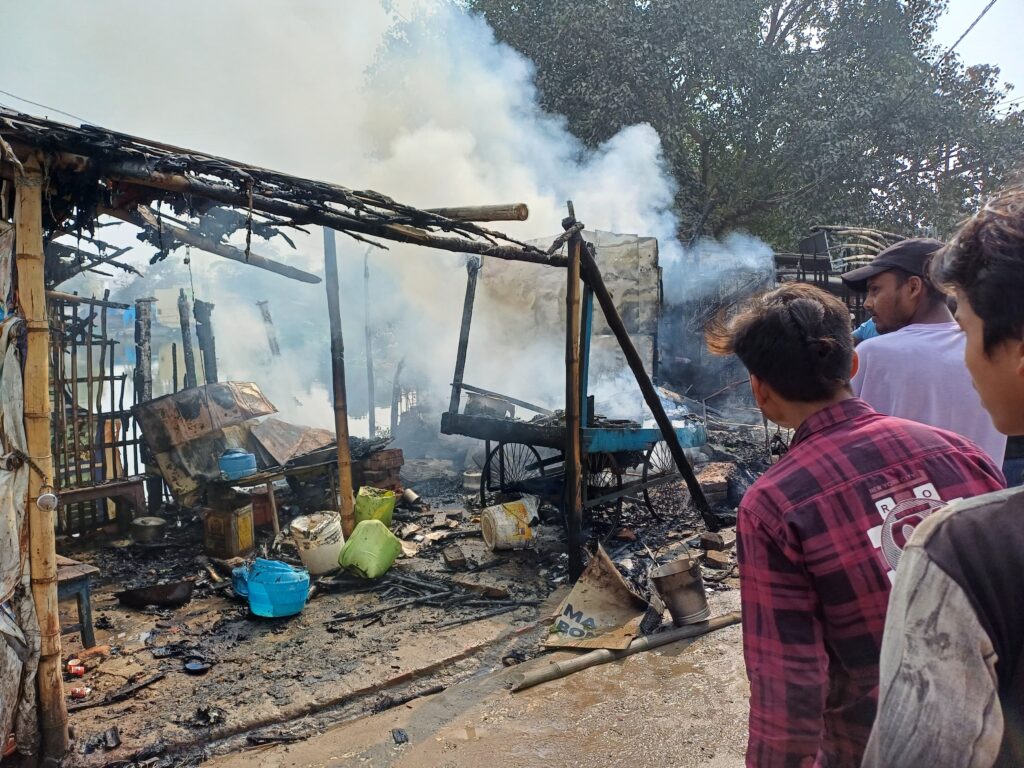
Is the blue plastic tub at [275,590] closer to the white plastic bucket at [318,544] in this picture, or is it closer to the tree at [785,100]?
the white plastic bucket at [318,544]

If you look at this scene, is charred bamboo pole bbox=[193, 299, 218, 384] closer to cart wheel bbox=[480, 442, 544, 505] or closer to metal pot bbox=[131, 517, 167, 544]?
metal pot bbox=[131, 517, 167, 544]

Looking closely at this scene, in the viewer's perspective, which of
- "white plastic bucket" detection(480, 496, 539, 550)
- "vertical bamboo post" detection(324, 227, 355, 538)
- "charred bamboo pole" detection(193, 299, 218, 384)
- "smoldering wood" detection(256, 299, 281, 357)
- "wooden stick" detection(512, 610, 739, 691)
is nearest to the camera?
"wooden stick" detection(512, 610, 739, 691)

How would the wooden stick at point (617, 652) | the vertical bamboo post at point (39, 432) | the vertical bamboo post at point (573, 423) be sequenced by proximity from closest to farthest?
1. the vertical bamboo post at point (39, 432)
2. the wooden stick at point (617, 652)
3. the vertical bamboo post at point (573, 423)

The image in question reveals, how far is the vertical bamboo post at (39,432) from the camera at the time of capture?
352cm

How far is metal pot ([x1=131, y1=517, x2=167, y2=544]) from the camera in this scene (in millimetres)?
7789

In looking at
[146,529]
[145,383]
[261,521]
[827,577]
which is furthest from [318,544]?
[827,577]

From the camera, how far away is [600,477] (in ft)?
26.9

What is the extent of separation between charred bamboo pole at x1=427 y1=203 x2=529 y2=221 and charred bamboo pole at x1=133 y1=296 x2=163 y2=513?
211 inches

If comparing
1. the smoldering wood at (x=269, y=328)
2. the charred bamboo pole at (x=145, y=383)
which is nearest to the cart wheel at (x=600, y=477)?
the charred bamboo pole at (x=145, y=383)

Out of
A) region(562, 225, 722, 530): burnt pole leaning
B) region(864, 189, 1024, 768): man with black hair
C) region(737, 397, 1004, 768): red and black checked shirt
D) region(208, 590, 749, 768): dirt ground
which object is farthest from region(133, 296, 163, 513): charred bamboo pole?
region(864, 189, 1024, 768): man with black hair

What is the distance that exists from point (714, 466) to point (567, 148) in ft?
33.2

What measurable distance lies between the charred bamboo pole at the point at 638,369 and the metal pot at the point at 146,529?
6087mm

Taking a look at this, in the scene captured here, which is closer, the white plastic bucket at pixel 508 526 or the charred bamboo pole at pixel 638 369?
the charred bamboo pole at pixel 638 369

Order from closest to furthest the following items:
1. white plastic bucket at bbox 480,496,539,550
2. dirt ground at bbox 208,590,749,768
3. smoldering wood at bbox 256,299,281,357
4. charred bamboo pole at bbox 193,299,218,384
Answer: dirt ground at bbox 208,590,749,768, white plastic bucket at bbox 480,496,539,550, charred bamboo pole at bbox 193,299,218,384, smoldering wood at bbox 256,299,281,357
